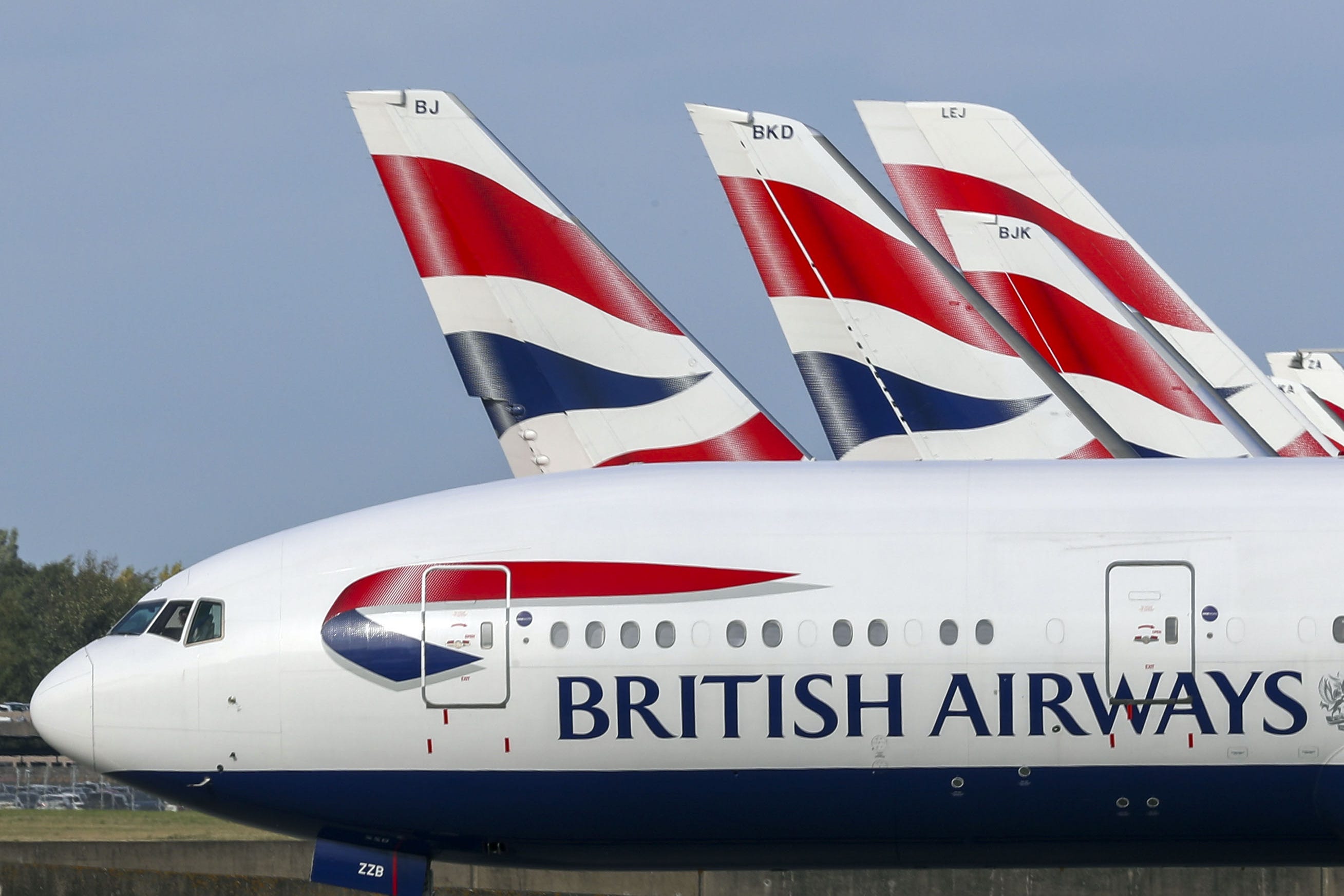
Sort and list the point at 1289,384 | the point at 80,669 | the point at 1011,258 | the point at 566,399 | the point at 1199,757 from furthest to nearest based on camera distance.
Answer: the point at 1289,384 → the point at 1011,258 → the point at 566,399 → the point at 80,669 → the point at 1199,757

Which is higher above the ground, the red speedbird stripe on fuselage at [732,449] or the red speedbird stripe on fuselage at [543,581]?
the red speedbird stripe on fuselage at [732,449]

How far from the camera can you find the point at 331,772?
1585 centimetres

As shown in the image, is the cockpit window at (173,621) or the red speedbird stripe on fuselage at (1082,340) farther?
the red speedbird stripe on fuselage at (1082,340)

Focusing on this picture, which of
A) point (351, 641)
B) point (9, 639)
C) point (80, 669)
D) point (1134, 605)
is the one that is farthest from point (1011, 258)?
point (9, 639)

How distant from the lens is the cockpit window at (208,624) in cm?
1622

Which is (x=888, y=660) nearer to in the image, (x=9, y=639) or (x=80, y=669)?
(x=80, y=669)

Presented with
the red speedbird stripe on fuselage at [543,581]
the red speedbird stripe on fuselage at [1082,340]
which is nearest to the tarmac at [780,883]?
the red speedbird stripe on fuselage at [543,581]

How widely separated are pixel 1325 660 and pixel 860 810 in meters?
4.06

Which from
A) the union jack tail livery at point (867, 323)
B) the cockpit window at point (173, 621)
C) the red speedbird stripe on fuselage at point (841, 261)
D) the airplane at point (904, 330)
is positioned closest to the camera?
the cockpit window at point (173, 621)

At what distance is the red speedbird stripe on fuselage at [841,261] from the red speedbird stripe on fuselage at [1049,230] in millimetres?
3669

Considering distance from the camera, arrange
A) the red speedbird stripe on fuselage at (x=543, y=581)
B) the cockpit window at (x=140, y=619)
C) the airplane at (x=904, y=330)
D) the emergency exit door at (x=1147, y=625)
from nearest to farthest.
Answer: the emergency exit door at (x=1147, y=625) < the red speedbird stripe on fuselage at (x=543, y=581) < the cockpit window at (x=140, y=619) < the airplane at (x=904, y=330)

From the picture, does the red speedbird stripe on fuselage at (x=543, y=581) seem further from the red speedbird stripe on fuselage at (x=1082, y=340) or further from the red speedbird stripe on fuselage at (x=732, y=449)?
the red speedbird stripe on fuselage at (x=1082, y=340)

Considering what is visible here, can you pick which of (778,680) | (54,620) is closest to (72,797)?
(778,680)

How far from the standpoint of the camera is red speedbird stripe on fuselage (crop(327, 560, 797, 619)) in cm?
1566
